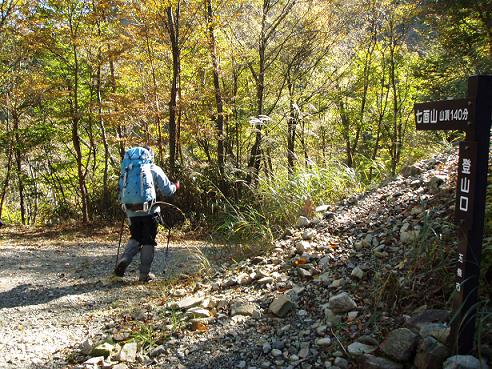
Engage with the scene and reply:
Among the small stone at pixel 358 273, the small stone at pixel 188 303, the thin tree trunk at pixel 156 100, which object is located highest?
the thin tree trunk at pixel 156 100

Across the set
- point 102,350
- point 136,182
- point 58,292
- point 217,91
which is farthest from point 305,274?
point 217,91

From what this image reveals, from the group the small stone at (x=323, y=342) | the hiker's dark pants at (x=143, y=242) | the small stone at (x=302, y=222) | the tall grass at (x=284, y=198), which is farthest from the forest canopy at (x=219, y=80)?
the small stone at (x=323, y=342)

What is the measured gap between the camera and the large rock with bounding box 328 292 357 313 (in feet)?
10.1

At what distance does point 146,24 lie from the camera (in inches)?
352

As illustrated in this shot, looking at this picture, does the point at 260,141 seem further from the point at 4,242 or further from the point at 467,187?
the point at 467,187

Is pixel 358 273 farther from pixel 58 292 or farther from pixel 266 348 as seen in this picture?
pixel 58 292

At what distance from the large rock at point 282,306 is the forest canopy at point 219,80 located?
217 cm

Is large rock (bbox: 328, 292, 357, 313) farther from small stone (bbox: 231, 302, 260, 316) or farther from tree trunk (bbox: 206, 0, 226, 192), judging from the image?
tree trunk (bbox: 206, 0, 226, 192)

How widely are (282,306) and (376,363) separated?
101 centimetres

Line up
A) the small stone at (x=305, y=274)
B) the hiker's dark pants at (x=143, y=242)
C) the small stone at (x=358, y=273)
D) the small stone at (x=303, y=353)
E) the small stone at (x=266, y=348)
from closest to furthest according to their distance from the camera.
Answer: the small stone at (x=303, y=353), the small stone at (x=266, y=348), the small stone at (x=358, y=273), the small stone at (x=305, y=274), the hiker's dark pants at (x=143, y=242)

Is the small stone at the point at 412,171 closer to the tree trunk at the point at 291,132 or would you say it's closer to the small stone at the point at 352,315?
the tree trunk at the point at 291,132

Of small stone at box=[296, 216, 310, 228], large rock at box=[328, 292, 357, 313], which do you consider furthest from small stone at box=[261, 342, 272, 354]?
small stone at box=[296, 216, 310, 228]

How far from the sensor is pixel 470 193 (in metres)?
2.09

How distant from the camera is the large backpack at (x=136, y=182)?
4.92m
